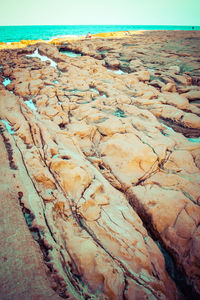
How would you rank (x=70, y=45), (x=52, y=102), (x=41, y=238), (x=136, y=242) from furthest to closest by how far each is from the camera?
(x=70, y=45) < (x=52, y=102) < (x=136, y=242) < (x=41, y=238)

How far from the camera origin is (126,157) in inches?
138

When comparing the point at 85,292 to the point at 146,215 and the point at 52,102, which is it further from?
the point at 52,102

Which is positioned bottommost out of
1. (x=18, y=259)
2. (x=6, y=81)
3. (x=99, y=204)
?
(x=99, y=204)

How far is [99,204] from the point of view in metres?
2.45

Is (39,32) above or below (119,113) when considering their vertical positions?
above

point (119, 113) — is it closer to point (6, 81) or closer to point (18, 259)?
point (18, 259)

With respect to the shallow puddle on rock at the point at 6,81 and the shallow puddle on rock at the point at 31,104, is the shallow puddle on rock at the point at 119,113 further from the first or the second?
the shallow puddle on rock at the point at 6,81

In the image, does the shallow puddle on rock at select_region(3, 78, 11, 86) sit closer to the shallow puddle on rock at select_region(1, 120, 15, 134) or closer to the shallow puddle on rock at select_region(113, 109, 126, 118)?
the shallow puddle on rock at select_region(1, 120, 15, 134)

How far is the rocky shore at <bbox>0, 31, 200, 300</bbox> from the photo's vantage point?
1.58 meters

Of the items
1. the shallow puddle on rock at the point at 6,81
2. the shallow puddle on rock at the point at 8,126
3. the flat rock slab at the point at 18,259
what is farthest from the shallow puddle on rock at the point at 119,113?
the shallow puddle on rock at the point at 6,81

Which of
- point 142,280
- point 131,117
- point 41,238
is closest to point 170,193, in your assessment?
point 142,280

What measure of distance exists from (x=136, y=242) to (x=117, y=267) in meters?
0.46

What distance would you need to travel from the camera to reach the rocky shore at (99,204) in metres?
1.58

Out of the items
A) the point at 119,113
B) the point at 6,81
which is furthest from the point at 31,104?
the point at 119,113
